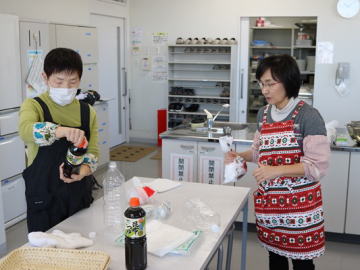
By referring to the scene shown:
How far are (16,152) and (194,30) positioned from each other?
3998mm

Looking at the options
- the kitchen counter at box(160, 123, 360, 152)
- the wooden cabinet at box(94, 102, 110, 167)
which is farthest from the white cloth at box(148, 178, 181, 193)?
the wooden cabinet at box(94, 102, 110, 167)

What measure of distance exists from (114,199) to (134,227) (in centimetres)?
77

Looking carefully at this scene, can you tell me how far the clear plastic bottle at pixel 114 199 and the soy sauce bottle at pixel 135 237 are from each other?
14.0 inches

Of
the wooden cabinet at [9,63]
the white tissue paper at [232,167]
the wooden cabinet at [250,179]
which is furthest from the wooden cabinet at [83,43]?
the white tissue paper at [232,167]

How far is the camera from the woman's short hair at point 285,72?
6.54 ft

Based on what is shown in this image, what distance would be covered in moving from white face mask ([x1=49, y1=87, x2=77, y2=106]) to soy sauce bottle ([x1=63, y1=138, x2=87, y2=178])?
8.2 inches

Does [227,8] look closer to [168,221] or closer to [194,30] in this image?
[194,30]

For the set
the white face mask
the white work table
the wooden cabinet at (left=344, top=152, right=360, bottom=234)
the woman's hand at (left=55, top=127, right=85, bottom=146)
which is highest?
the white face mask

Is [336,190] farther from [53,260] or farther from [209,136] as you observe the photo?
[53,260]

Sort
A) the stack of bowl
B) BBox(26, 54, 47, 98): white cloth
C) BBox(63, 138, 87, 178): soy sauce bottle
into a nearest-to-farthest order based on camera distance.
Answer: BBox(63, 138, 87, 178): soy sauce bottle
the stack of bowl
BBox(26, 54, 47, 98): white cloth

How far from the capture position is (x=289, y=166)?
1.96 m

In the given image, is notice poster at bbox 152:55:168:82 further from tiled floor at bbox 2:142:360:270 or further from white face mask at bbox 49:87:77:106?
white face mask at bbox 49:87:77:106

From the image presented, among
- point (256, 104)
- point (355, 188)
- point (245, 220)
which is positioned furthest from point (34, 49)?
point (256, 104)

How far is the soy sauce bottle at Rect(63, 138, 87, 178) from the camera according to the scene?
1736mm
